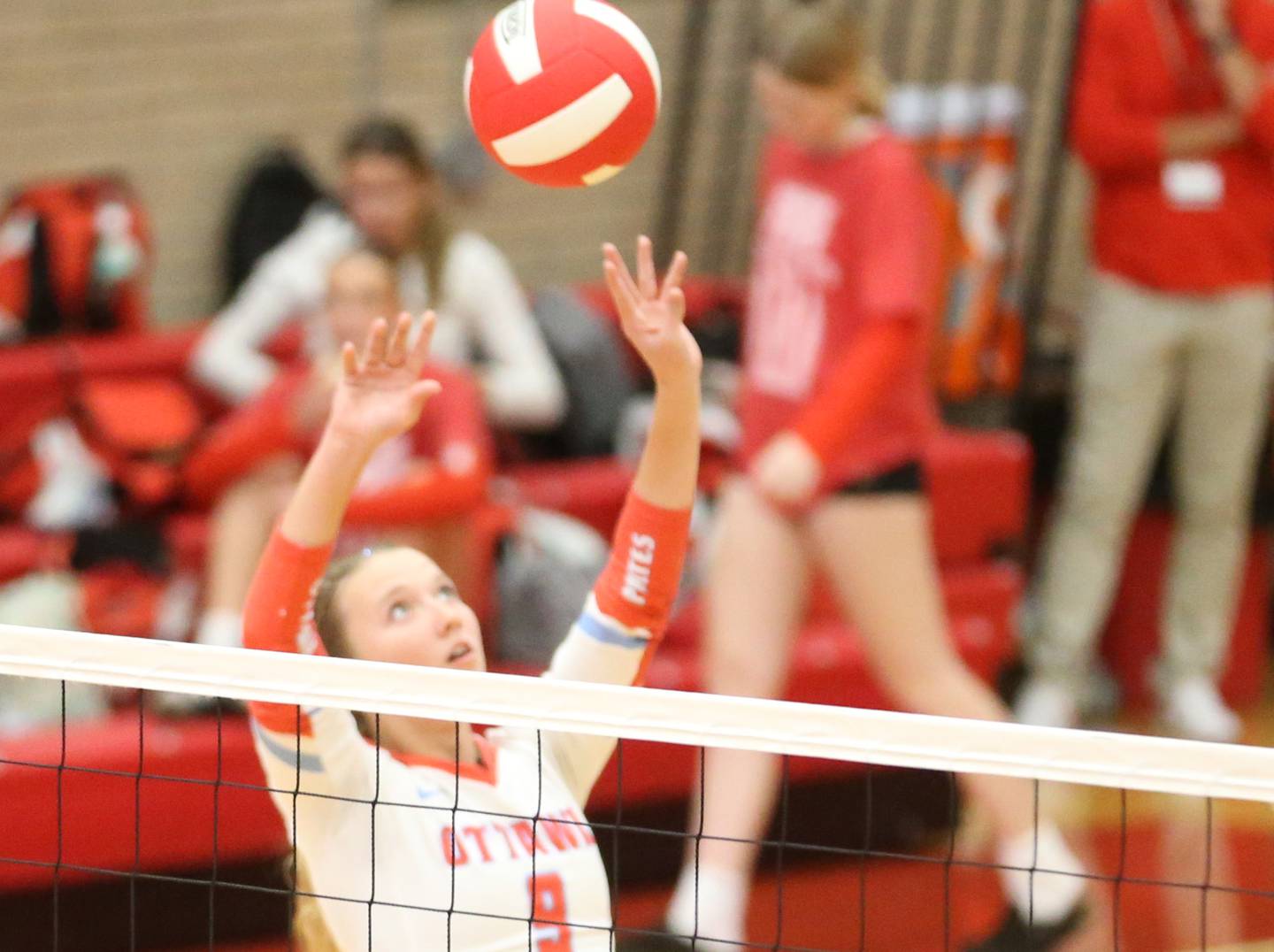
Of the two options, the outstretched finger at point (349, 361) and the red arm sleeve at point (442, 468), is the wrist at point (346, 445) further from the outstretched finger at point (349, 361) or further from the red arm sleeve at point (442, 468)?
the red arm sleeve at point (442, 468)

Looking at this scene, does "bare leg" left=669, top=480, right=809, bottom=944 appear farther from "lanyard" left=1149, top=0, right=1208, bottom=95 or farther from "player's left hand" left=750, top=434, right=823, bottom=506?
"lanyard" left=1149, top=0, right=1208, bottom=95

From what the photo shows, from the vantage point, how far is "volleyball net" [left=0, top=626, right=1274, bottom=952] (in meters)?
2.19

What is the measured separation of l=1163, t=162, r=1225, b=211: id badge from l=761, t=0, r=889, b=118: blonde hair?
1.50m

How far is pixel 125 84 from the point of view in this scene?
211 inches

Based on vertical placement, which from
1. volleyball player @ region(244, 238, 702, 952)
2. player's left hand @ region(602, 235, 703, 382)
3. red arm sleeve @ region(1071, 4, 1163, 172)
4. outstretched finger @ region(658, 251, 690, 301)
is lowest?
volleyball player @ region(244, 238, 702, 952)

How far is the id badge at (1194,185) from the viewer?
4789mm

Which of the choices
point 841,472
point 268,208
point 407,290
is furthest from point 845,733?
point 268,208

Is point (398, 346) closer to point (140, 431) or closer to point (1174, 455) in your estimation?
point (140, 431)

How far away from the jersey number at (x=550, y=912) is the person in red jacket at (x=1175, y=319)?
3.01 m

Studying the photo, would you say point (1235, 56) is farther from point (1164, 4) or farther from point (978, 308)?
point (978, 308)

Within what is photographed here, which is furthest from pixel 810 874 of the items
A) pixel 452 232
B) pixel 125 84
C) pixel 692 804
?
pixel 125 84

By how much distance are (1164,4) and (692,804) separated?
2219 millimetres

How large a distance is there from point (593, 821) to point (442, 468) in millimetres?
820

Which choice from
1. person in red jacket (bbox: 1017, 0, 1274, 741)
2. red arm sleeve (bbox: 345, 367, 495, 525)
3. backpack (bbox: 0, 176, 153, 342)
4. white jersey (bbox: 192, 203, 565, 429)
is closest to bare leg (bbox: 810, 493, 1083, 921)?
red arm sleeve (bbox: 345, 367, 495, 525)
